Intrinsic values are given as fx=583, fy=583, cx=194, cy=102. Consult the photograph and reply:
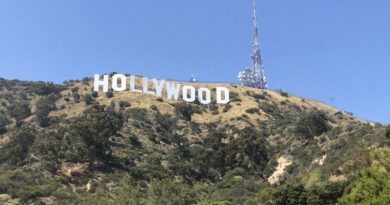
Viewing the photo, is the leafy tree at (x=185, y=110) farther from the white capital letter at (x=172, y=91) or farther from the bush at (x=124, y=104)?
the bush at (x=124, y=104)

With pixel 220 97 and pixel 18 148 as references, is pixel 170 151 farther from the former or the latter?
pixel 220 97

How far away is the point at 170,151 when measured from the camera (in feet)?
315

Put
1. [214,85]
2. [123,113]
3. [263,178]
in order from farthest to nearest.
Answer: [214,85]
[123,113]
[263,178]

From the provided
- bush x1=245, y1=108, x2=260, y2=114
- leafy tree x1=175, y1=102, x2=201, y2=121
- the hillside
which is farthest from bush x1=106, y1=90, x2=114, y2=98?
bush x1=245, y1=108, x2=260, y2=114

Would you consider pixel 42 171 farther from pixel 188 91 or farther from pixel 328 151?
pixel 188 91

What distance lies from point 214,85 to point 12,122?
6060 cm

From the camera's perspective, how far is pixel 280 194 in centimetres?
5484

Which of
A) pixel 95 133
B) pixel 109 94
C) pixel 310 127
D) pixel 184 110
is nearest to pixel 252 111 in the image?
pixel 184 110

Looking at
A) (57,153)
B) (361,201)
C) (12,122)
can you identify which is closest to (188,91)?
(12,122)

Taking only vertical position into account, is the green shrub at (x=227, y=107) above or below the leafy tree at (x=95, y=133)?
above

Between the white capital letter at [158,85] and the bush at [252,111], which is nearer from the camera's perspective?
the white capital letter at [158,85]

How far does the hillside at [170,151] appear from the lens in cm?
6322

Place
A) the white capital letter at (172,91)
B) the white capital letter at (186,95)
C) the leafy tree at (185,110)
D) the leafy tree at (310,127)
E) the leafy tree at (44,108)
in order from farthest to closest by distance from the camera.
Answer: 1. the white capital letter at (186,95)
2. the white capital letter at (172,91)
3. the leafy tree at (185,110)
4. the leafy tree at (44,108)
5. the leafy tree at (310,127)

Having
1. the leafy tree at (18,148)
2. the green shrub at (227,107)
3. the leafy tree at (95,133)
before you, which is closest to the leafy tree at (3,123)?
the leafy tree at (18,148)
